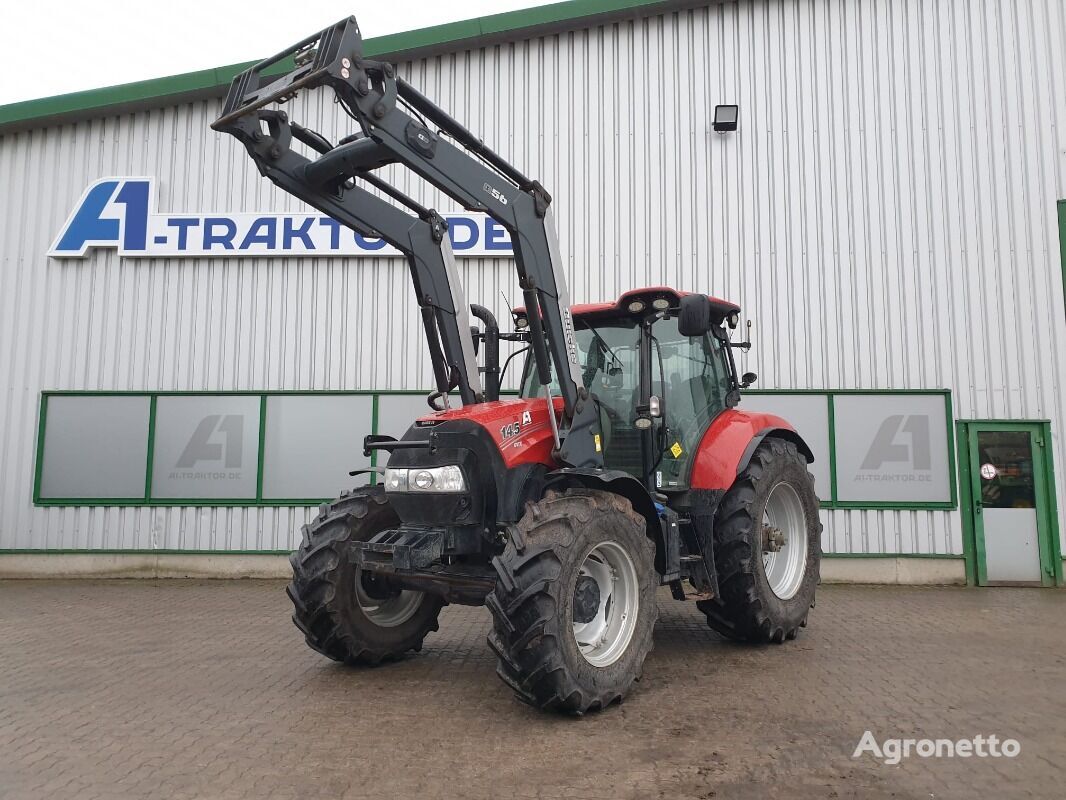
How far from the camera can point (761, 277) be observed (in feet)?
31.8

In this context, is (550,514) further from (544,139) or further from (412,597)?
(544,139)

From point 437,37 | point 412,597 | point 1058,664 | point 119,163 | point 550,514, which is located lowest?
point 1058,664

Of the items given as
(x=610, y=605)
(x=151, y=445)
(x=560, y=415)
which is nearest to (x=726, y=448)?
(x=560, y=415)

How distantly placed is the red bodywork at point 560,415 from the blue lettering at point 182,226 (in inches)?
260

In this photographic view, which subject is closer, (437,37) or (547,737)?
(547,737)

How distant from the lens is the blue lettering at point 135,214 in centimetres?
1020

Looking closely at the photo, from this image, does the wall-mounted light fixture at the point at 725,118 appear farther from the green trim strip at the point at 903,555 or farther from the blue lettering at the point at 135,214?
the blue lettering at the point at 135,214

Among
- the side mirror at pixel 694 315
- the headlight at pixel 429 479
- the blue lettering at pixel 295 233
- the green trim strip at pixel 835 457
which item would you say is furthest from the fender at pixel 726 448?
the blue lettering at pixel 295 233

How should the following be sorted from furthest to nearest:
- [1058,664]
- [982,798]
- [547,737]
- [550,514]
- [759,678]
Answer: [1058,664], [759,678], [550,514], [547,737], [982,798]

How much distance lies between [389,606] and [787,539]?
3.41m

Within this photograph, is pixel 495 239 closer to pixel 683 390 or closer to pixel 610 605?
pixel 683 390

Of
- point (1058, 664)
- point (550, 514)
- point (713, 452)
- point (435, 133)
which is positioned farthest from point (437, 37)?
point (1058, 664)

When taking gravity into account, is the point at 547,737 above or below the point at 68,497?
below

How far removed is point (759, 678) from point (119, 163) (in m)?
10.7
